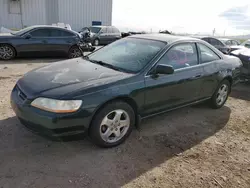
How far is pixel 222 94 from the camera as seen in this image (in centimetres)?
489

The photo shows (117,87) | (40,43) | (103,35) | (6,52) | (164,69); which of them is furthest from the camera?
(103,35)

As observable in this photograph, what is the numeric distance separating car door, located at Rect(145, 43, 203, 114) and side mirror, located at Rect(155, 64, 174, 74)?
13 cm

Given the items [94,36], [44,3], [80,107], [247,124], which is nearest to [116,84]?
[80,107]

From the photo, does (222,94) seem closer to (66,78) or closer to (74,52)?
(66,78)

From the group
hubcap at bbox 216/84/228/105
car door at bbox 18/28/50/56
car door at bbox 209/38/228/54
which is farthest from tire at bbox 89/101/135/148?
car door at bbox 209/38/228/54

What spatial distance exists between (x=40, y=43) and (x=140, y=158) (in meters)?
7.72

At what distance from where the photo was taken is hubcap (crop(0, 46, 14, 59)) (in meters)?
8.71

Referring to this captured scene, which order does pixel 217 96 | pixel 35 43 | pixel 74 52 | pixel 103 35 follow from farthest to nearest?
pixel 103 35 < pixel 74 52 < pixel 35 43 < pixel 217 96

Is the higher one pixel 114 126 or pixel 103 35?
pixel 103 35

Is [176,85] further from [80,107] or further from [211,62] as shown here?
[80,107]

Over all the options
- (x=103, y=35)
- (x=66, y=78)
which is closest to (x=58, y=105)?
(x=66, y=78)

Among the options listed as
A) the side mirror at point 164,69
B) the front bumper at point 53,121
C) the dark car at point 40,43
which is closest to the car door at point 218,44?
the dark car at point 40,43

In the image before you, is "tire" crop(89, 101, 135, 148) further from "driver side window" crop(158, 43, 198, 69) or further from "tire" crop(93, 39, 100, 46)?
"tire" crop(93, 39, 100, 46)

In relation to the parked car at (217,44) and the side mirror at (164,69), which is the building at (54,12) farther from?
the side mirror at (164,69)
